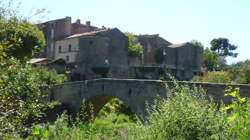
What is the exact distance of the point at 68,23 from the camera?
127 feet

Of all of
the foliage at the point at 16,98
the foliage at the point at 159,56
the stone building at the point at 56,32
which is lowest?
the foliage at the point at 16,98

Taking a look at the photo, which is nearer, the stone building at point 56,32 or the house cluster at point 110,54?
the house cluster at point 110,54

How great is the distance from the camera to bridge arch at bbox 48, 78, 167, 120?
1105 centimetres

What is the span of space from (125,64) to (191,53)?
462 inches

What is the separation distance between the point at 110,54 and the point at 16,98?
29604 mm

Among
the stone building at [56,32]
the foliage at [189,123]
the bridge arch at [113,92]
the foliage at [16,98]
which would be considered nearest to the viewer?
the foliage at [16,98]

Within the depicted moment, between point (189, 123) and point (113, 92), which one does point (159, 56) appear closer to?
point (113, 92)

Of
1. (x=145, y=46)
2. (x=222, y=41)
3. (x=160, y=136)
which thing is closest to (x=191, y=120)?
(x=160, y=136)

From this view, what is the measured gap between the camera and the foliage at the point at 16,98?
2729 millimetres

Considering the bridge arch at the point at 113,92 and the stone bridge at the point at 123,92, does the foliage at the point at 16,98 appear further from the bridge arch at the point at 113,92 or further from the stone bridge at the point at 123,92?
the bridge arch at the point at 113,92

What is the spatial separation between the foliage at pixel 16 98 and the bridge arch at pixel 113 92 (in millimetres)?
4326

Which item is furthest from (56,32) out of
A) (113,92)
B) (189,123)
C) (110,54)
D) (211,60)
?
(189,123)

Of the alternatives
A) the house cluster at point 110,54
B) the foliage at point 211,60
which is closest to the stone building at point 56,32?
the house cluster at point 110,54

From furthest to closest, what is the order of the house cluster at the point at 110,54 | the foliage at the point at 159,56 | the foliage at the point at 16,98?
the foliage at the point at 159,56, the house cluster at the point at 110,54, the foliage at the point at 16,98
